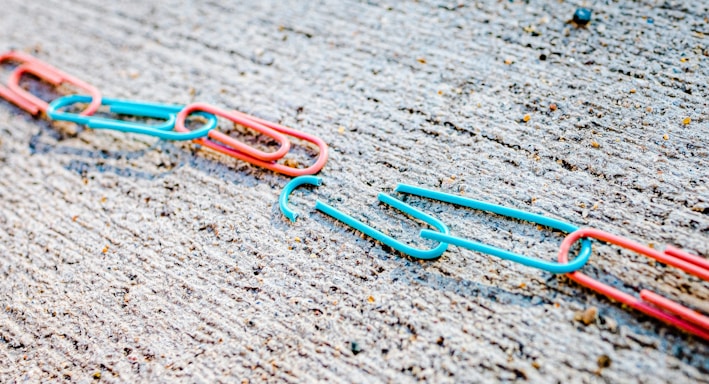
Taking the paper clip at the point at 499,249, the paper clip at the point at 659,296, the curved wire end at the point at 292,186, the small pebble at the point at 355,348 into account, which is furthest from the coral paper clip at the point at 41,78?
the paper clip at the point at 659,296

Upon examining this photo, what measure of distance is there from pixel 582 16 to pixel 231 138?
1628mm

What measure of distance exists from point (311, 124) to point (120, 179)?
87 centimetres

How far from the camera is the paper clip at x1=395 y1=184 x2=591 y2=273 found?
166cm

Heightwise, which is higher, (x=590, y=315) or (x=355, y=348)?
(x=590, y=315)

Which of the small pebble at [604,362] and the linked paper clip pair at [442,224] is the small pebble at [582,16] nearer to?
the linked paper clip pair at [442,224]

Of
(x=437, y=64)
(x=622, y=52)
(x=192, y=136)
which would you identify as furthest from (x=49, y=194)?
(x=622, y=52)

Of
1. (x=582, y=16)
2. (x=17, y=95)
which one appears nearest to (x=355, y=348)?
(x=582, y=16)

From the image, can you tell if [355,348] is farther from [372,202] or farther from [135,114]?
[135,114]

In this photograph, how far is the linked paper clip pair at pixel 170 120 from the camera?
2090 millimetres

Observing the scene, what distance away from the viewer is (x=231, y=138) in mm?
2176

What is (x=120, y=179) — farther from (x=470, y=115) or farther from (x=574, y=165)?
(x=574, y=165)

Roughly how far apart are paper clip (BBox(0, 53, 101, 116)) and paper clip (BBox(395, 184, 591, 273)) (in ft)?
5.07

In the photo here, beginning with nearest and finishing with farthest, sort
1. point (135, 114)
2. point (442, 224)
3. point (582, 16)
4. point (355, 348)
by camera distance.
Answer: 1. point (355, 348)
2. point (442, 224)
3. point (582, 16)
4. point (135, 114)

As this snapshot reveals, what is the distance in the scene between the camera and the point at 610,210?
1801 millimetres
